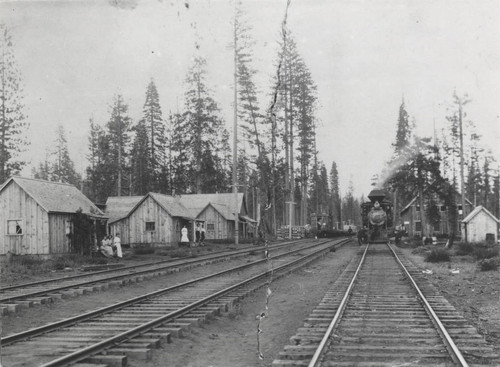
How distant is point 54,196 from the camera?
90.1ft

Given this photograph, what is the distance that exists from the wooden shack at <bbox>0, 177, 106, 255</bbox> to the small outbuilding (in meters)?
28.8

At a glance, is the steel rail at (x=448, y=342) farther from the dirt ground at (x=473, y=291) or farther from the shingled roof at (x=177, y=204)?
the shingled roof at (x=177, y=204)

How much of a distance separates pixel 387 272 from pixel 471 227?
25.6m

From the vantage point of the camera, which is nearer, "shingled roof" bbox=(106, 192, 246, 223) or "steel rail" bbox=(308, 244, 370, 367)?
"steel rail" bbox=(308, 244, 370, 367)

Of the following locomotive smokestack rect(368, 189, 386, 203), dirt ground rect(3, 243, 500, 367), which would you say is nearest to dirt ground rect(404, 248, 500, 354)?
dirt ground rect(3, 243, 500, 367)

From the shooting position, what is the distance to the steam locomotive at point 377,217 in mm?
33125

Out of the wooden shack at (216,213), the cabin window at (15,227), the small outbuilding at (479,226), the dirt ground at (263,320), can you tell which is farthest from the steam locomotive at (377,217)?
the cabin window at (15,227)

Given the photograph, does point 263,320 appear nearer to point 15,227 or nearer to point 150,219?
point 15,227

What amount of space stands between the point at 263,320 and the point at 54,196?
66.9 ft

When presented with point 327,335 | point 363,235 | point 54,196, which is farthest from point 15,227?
point 327,335

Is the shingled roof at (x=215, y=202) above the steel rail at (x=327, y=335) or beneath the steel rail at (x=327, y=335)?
above

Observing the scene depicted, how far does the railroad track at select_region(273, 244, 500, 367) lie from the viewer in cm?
642

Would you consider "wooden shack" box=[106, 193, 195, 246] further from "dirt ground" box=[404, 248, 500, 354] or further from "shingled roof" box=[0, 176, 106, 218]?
"dirt ground" box=[404, 248, 500, 354]

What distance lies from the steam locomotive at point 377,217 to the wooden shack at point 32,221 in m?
18.0
